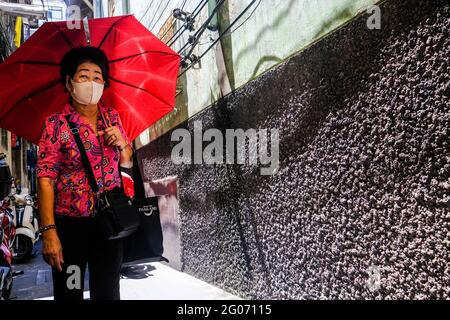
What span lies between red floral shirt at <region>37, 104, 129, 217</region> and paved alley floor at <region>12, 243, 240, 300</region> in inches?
101

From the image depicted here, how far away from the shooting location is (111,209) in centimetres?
182

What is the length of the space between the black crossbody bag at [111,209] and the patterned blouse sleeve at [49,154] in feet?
0.28

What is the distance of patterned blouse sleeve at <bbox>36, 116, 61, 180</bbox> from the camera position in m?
1.77

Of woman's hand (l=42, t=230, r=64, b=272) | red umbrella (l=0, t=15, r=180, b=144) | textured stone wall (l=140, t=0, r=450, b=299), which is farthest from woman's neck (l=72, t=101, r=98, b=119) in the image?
textured stone wall (l=140, t=0, r=450, b=299)

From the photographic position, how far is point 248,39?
3.75 metres

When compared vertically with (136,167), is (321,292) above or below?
below

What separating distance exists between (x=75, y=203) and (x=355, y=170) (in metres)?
1.66

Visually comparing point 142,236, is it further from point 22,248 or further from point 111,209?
point 22,248

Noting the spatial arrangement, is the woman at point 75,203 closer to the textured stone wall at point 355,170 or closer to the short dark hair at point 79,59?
the short dark hair at point 79,59

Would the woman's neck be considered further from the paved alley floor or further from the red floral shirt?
the paved alley floor

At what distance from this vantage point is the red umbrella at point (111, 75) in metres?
2.35

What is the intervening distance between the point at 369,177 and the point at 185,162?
329cm
